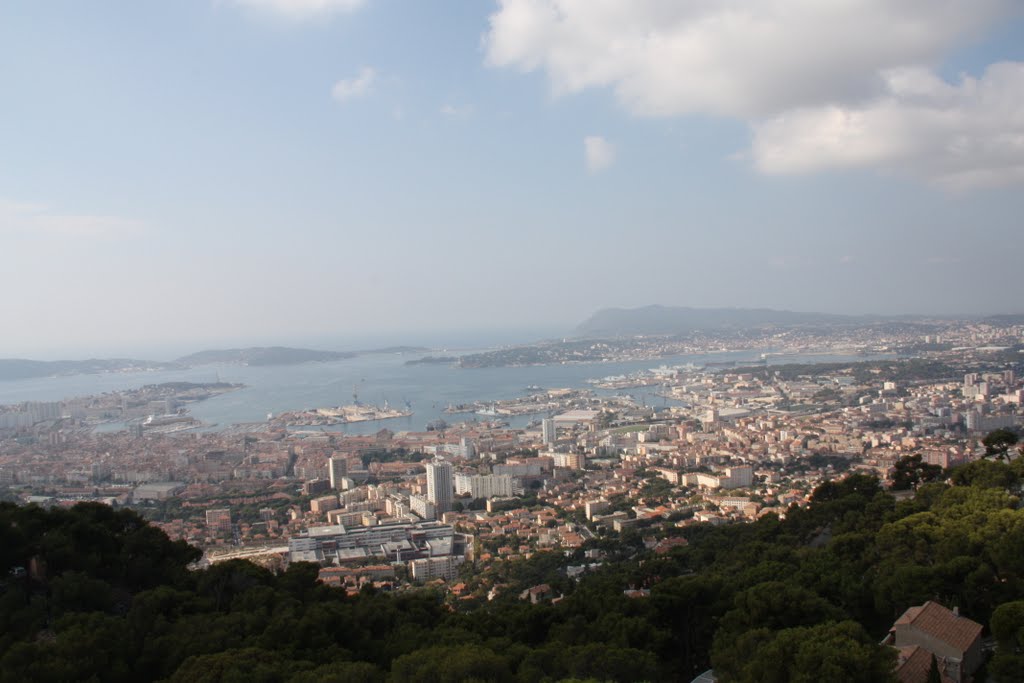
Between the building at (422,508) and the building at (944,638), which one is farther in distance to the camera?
the building at (422,508)

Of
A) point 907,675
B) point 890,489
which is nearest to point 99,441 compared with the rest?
point 890,489

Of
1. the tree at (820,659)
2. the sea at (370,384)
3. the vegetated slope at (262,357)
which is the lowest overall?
the sea at (370,384)

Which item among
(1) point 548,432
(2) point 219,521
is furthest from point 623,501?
(1) point 548,432

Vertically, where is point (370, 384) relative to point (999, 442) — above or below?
below

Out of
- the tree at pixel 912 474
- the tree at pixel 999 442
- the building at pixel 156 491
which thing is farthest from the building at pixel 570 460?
the tree at pixel 999 442

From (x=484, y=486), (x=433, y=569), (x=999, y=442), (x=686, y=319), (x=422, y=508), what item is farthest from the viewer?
(x=686, y=319)

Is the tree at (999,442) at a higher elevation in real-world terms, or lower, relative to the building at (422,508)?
higher

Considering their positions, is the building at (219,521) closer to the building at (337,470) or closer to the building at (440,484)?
the building at (337,470)

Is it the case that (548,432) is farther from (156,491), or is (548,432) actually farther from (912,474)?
(912,474)
